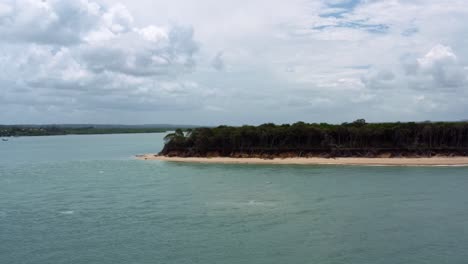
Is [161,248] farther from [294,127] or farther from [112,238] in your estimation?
[294,127]

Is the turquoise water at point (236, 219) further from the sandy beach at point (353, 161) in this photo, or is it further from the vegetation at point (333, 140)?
the vegetation at point (333, 140)

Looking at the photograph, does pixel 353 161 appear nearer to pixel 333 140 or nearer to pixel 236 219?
pixel 333 140

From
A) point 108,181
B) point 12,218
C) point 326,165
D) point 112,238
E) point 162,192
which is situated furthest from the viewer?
point 326,165

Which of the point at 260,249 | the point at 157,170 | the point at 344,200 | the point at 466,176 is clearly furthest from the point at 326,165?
the point at 260,249

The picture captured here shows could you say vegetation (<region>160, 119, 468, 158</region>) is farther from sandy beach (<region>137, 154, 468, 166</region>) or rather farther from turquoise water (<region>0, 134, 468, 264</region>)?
turquoise water (<region>0, 134, 468, 264</region>)

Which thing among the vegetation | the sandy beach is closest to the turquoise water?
the sandy beach

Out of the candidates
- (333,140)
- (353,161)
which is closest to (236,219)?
(353,161)

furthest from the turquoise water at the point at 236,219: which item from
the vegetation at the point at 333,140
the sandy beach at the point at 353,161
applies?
the vegetation at the point at 333,140
